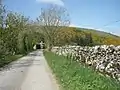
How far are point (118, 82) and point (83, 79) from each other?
132 inches

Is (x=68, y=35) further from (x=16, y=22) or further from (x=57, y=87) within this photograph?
(x=57, y=87)

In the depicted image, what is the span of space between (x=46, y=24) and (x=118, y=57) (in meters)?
65.5

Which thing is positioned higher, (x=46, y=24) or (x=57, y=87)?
(x=46, y=24)

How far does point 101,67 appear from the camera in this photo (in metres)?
11.4

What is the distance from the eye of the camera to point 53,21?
250ft

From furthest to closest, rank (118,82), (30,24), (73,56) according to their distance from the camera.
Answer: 1. (30,24)
2. (73,56)
3. (118,82)

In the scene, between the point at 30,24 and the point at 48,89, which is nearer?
the point at 48,89

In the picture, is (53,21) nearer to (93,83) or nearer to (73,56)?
(73,56)

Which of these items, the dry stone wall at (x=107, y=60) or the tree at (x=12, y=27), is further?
the tree at (x=12, y=27)

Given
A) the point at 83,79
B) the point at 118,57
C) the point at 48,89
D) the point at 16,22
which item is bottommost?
the point at 48,89

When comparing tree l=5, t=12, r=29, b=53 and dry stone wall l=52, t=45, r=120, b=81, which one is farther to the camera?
tree l=5, t=12, r=29, b=53

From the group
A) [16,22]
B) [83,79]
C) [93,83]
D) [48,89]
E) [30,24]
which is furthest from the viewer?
[30,24]

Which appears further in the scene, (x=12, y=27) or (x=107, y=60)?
(x=12, y=27)

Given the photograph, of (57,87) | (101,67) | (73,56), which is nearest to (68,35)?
(73,56)
